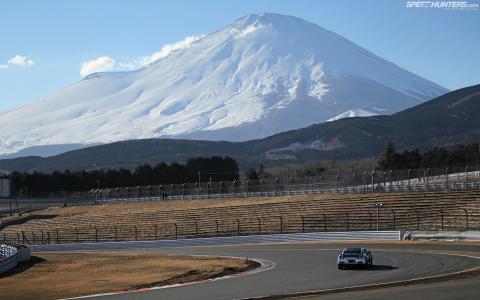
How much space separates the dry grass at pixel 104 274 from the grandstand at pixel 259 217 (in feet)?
65.2

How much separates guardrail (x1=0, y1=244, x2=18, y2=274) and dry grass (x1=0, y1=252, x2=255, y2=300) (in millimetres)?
655

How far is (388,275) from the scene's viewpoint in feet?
111

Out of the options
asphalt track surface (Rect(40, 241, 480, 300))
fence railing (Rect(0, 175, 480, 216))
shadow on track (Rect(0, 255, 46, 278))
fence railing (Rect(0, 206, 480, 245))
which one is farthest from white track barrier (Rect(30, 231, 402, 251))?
fence railing (Rect(0, 175, 480, 216))

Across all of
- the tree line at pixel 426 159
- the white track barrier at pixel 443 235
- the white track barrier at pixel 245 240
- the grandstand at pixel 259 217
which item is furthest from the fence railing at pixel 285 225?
the tree line at pixel 426 159

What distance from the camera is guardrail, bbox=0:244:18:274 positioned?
159 feet

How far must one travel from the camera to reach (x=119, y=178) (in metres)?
155

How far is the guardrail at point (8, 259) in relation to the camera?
159 ft

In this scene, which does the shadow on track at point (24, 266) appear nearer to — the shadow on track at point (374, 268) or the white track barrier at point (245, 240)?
the white track barrier at point (245, 240)

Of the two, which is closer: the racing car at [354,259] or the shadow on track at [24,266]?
the racing car at [354,259]

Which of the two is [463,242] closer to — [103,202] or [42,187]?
[103,202]

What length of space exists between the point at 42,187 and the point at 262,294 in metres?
133

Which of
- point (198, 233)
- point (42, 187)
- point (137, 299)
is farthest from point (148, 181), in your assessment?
point (137, 299)

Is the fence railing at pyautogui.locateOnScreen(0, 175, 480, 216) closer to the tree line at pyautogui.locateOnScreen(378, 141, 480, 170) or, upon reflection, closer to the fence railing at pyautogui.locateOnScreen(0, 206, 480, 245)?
the fence railing at pyautogui.locateOnScreen(0, 206, 480, 245)

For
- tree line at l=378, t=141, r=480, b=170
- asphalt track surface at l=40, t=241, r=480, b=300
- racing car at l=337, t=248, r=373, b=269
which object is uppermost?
tree line at l=378, t=141, r=480, b=170
